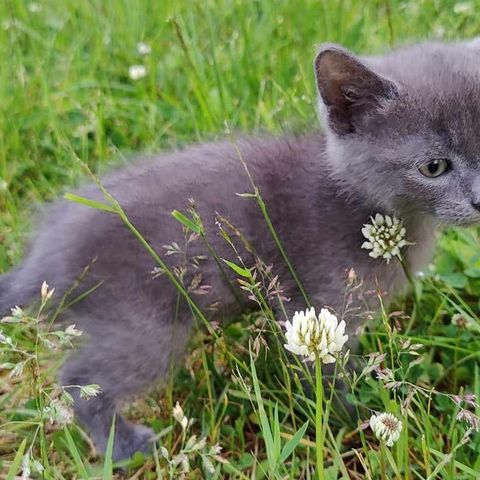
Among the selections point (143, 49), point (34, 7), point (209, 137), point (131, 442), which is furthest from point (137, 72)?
point (131, 442)

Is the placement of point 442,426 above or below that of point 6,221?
below

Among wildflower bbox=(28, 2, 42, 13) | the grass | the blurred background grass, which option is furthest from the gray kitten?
wildflower bbox=(28, 2, 42, 13)

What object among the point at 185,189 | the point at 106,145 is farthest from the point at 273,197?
the point at 106,145

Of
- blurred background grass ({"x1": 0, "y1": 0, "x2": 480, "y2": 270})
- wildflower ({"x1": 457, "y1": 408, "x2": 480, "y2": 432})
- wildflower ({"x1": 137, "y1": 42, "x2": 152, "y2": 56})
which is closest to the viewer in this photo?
wildflower ({"x1": 457, "y1": 408, "x2": 480, "y2": 432})

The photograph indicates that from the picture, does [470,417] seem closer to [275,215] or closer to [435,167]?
[435,167]

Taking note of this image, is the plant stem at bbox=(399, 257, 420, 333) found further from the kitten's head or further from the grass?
the kitten's head

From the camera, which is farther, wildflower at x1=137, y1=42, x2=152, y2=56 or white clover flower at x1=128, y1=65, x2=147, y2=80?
wildflower at x1=137, y1=42, x2=152, y2=56

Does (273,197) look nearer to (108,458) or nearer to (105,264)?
(105,264)
